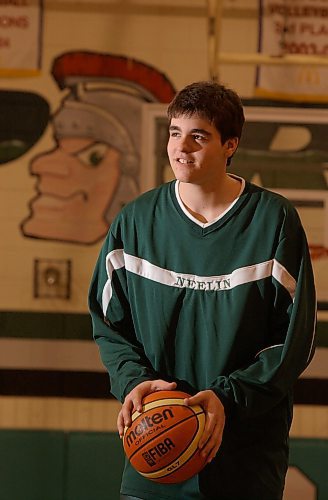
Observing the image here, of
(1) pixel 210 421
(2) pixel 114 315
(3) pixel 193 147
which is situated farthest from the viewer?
(2) pixel 114 315

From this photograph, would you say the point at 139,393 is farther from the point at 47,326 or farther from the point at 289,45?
the point at 289,45

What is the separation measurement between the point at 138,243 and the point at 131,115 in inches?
81.2

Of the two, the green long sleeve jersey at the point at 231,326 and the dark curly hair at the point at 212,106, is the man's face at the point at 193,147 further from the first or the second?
the green long sleeve jersey at the point at 231,326

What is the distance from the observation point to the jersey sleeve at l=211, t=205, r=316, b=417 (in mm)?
2211

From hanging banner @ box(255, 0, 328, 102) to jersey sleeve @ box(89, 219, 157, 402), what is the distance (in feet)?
6.95

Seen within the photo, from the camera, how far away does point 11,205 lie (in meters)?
4.38

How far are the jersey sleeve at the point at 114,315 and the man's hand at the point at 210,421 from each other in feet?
0.60

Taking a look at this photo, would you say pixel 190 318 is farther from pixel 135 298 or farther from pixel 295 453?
pixel 295 453

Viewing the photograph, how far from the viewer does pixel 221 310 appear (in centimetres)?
227

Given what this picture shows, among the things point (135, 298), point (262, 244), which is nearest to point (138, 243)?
point (135, 298)

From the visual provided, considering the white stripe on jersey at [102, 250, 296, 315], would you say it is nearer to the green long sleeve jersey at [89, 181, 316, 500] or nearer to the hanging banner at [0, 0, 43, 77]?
the green long sleeve jersey at [89, 181, 316, 500]

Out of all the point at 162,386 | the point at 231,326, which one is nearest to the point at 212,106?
the point at 231,326

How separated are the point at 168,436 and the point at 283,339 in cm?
39

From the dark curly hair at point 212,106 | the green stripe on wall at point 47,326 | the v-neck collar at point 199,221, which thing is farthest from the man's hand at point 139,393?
the green stripe on wall at point 47,326
